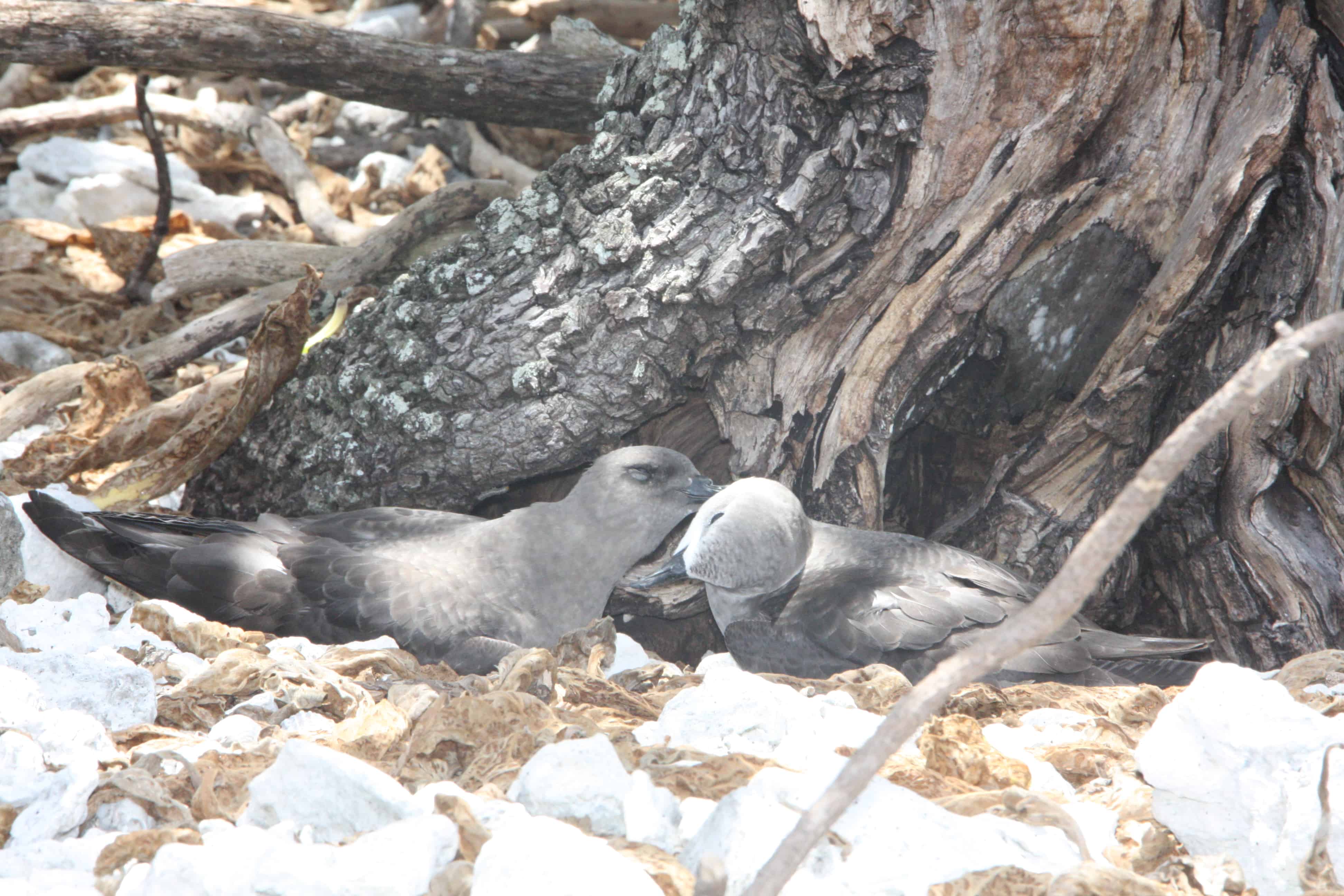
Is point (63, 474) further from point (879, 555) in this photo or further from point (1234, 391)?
point (1234, 391)

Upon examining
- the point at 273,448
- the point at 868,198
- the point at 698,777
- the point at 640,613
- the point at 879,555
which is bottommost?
the point at 640,613

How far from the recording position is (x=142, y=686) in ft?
7.93

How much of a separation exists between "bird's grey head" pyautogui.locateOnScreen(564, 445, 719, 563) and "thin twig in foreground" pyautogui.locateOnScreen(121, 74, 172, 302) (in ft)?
9.01

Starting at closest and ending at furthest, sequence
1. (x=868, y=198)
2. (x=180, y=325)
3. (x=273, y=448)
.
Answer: (x=868, y=198), (x=273, y=448), (x=180, y=325)

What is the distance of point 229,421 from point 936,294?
8.40 ft

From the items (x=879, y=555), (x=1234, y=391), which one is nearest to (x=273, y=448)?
(x=879, y=555)

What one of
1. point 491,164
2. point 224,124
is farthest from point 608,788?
point 224,124

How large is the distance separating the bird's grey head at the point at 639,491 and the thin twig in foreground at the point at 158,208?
2.75 meters

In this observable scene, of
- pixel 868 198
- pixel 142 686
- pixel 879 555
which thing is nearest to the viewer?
pixel 142 686

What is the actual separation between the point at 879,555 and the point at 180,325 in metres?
3.80

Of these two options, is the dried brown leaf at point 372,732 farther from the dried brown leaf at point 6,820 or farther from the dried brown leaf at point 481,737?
the dried brown leaf at point 6,820

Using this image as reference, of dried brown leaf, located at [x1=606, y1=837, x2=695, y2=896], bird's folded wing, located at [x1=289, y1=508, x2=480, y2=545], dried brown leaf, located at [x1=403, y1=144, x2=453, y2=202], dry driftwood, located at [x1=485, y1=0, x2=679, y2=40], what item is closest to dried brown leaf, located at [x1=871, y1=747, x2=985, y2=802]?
dried brown leaf, located at [x1=606, y1=837, x2=695, y2=896]

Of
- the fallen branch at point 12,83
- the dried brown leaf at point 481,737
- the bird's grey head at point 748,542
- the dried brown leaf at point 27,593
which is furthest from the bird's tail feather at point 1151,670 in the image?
the fallen branch at point 12,83

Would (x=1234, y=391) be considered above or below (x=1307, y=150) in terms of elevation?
below
